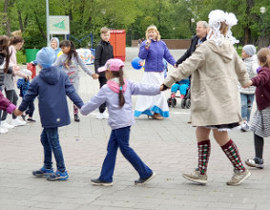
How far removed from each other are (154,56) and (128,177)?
4978mm

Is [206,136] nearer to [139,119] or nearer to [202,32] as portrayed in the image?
[202,32]

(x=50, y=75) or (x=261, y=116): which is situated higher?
(x=50, y=75)

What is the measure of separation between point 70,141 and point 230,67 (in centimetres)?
374

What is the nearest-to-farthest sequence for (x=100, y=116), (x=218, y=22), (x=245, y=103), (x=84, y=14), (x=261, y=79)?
1. (x=218, y=22)
2. (x=261, y=79)
3. (x=245, y=103)
4. (x=100, y=116)
5. (x=84, y=14)

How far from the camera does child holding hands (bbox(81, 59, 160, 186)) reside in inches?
217

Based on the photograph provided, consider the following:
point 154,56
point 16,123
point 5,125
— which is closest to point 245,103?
point 154,56

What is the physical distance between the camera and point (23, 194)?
17.5 feet

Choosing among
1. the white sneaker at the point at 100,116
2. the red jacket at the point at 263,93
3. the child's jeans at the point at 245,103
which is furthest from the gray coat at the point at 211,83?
the white sneaker at the point at 100,116

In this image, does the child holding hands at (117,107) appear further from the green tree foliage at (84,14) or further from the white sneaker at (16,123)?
the green tree foliage at (84,14)

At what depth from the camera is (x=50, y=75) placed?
18.9 feet

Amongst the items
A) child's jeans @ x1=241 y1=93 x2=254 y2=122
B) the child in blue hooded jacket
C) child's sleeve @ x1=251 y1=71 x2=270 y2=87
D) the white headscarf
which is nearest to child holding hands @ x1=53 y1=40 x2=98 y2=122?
child's jeans @ x1=241 y1=93 x2=254 y2=122

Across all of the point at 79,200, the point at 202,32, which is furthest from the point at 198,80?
the point at 202,32

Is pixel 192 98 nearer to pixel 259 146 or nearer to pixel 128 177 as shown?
pixel 128 177

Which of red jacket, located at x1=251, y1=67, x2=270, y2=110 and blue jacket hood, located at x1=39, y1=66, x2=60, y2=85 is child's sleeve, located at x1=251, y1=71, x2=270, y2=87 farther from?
blue jacket hood, located at x1=39, y1=66, x2=60, y2=85
